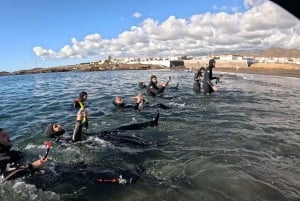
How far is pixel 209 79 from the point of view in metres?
23.3

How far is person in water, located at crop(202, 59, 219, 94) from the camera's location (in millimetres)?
22659

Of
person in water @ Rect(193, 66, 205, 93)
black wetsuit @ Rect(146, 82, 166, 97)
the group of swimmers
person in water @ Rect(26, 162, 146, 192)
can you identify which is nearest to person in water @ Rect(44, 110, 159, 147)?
the group of swimmers

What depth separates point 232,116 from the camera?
1802cm

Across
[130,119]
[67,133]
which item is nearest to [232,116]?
[130,119]

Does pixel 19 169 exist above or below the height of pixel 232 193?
above

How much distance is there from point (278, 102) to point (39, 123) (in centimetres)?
1525

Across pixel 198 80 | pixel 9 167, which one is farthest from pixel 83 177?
pixel 198 80

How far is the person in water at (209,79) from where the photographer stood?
22659 millimetres

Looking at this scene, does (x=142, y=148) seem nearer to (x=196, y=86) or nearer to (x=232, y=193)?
(x=232, y=193)

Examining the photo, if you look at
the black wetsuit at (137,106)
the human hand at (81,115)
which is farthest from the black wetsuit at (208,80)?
the human hand at (81,115)

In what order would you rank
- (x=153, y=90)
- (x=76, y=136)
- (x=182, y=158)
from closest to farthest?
(x=182, y=158), (x=76, y=136), (x=153, y=90)

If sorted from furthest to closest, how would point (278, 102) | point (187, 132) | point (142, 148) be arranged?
point (278, 102), point (187, 132), point (142, 148)

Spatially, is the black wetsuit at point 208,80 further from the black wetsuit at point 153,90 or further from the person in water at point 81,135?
the person in water at point 81,135

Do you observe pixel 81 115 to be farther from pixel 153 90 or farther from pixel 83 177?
pixel 153 90
